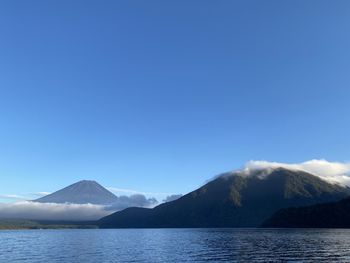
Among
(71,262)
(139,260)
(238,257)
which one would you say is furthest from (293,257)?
(71,262)

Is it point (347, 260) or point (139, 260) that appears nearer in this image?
point (347, 260)

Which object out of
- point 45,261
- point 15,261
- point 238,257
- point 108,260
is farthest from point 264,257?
point 15,261

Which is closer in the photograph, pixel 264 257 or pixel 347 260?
pixel 347 260

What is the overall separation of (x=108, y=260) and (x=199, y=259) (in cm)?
2207

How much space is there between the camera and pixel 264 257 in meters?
101

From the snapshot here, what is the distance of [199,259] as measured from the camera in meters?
101

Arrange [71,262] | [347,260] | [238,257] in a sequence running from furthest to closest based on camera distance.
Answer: [238,257]
[71,262]
[347,260]

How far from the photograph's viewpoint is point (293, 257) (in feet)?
328

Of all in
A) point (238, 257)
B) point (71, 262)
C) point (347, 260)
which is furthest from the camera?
point (238, 257)

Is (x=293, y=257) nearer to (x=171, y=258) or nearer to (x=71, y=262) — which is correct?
(x=171, y=258)

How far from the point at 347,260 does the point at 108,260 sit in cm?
5455

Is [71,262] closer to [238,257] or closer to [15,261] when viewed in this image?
[15,261]

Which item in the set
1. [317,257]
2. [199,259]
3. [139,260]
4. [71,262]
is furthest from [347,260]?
[71,262]

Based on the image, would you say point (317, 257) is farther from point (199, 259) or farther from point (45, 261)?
point (45, 261)
